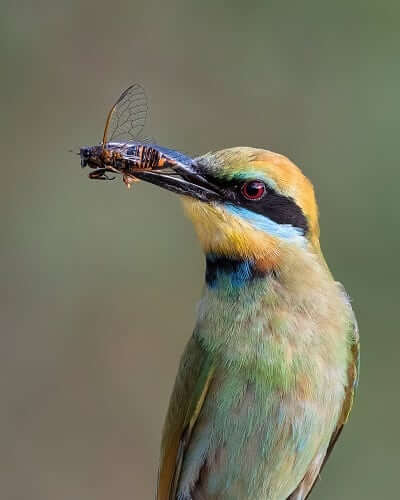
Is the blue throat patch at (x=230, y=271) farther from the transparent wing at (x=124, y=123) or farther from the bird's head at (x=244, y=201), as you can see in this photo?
the transparent wing at (x=124, y=123)

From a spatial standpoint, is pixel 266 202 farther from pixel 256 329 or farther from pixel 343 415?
pixel 343 415

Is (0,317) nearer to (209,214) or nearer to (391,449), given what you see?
(391,449)

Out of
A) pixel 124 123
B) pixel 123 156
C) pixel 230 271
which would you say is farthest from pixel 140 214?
pixel 230 271

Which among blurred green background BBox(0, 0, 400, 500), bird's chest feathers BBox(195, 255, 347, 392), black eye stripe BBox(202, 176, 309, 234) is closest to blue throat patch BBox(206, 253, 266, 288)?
bird's chest feathers BBox(195, 255, 347, 392)

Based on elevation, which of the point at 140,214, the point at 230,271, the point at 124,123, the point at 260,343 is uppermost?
the point at 124,123

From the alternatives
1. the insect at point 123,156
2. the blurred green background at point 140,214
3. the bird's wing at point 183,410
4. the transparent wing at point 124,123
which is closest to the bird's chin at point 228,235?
the insect at point 123,156

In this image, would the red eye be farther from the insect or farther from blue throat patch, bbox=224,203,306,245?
the insect
